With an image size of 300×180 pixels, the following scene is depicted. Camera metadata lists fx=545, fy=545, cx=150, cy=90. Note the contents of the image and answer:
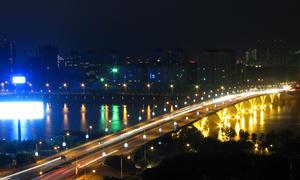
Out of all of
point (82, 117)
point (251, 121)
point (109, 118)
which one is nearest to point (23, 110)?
point (109, 118)

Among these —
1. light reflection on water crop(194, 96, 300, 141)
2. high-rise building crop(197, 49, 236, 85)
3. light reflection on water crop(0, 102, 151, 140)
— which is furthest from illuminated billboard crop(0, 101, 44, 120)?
high-rise building crop(197, 49, 236, 85)

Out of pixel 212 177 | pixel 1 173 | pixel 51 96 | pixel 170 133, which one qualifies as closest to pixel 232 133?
pixel 170 133

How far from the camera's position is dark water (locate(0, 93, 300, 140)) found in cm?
1280

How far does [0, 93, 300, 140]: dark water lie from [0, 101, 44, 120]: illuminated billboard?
10.3 feet

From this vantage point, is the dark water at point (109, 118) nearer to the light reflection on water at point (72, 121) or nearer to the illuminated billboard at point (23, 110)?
the light reflection on water at point (72, 121)

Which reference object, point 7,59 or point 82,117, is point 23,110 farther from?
point 7,59

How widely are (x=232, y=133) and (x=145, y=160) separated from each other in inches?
177

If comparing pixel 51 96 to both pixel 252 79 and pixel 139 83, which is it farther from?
pixel 252 79

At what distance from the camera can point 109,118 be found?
15.2 metres

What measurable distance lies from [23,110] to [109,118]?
282 inches

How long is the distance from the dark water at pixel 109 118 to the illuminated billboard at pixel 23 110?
124 inches

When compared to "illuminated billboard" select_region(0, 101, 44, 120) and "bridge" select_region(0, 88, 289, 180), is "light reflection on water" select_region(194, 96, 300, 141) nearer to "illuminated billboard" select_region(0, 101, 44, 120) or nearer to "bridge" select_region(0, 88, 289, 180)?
"bridge" select_region(0, 88, 289, 180)

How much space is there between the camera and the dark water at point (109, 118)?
42.0 feet

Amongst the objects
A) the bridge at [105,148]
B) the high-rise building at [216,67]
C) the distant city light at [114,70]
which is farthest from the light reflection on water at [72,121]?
the high-rise building at [216,67]
